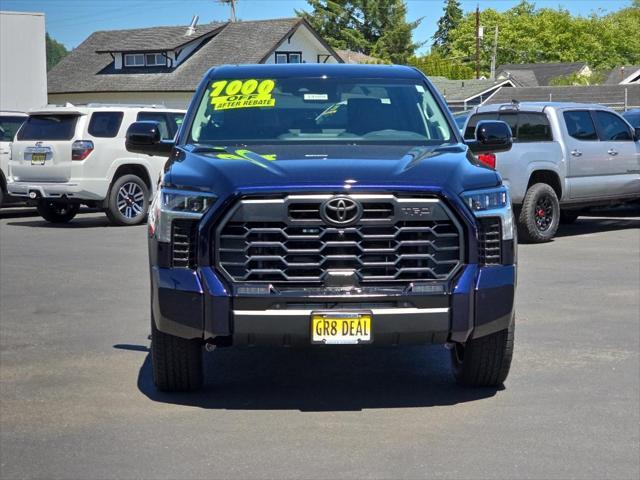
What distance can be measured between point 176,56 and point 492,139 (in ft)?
193

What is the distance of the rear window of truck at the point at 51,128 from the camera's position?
1875 centimetres

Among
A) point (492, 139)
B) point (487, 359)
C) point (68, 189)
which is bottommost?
point (487, 359)

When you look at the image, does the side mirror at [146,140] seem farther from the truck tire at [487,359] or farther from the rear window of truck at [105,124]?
the rear window of truck at [105,124]

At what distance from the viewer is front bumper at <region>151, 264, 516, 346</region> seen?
6.34 metres

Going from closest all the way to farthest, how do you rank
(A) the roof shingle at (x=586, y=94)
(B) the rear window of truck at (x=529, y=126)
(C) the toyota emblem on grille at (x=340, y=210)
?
(C) the toyota emblem on grille at (x=340, y=210) < (B) the rear window of truck at (x=529, y=126) < (A) the roof shingle at (x=586, y=94)

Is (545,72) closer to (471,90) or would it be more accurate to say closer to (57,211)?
(471,90)

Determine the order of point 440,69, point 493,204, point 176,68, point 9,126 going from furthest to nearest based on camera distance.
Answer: point 440,69
point 176,68
point 9,126
point 493,204

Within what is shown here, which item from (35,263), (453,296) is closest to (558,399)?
(453,296)

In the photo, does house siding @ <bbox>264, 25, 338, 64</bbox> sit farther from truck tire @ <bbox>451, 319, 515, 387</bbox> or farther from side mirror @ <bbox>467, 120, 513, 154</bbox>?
truck tire @ <bbox>451, 319, 515, 387</bbox>

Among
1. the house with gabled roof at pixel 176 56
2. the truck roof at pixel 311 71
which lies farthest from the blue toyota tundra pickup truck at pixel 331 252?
the house with gabled roof at pixel 176 56

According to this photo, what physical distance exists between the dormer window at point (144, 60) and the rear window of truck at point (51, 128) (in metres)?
47.3

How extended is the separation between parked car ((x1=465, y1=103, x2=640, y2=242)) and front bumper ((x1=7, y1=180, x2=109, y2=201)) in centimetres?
590

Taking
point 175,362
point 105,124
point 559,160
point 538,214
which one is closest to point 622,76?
point 105,124

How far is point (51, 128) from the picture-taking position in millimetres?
18844
